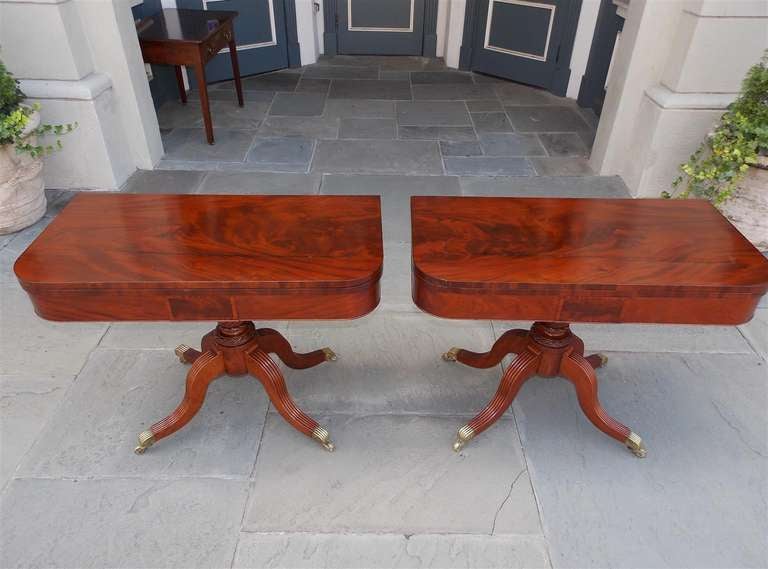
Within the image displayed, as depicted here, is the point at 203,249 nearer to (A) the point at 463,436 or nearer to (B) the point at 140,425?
(B) the point at 140,425

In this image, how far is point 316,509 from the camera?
1.45m

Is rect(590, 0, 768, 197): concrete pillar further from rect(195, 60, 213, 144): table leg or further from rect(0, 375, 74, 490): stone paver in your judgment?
rect(0, 375, 74, 490): stone paver

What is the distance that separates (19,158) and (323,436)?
198 centimetres

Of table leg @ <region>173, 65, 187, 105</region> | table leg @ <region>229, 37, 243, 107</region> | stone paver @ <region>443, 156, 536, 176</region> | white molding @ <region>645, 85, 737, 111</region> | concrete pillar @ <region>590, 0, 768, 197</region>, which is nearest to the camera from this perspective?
concrete pillar @ <region>590, 0, 768, 197</region>

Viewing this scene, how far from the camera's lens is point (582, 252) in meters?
1.30

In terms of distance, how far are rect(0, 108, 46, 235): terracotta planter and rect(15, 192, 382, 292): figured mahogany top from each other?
1189 millimetres

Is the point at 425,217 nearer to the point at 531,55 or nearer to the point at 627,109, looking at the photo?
the point at 627,109

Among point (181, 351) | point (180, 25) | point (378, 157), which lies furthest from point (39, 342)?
point (180, 25)

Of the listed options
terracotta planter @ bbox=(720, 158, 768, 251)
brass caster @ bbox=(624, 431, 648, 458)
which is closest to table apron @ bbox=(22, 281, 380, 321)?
brass caster @ bbox=(624, 431, 648, 458)

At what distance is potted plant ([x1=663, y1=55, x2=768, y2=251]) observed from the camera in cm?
219

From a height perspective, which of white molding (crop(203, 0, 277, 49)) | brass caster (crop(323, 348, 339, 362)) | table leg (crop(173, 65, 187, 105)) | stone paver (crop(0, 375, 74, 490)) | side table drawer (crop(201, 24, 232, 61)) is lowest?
stone paver (crop(0, 375, 74, 490))

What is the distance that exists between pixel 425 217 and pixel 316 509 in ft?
2.77

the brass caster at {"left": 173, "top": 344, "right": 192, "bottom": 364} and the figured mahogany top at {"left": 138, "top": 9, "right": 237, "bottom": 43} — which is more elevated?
the figured mahogany top at {"left": 138, "top": 9, "right": 237, "bottom": 43}

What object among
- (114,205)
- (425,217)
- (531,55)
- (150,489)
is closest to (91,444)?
(150,489)
